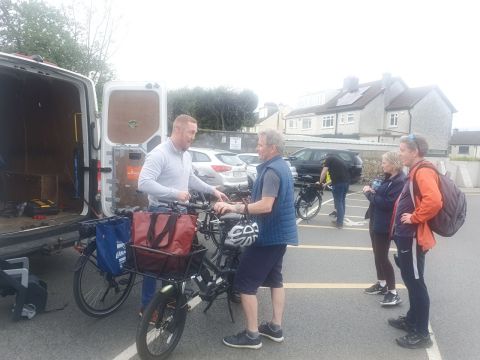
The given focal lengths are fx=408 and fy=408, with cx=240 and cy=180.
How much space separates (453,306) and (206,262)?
3025 mm

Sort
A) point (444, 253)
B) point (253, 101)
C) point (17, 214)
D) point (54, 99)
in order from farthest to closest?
point (253, 101) → point (444, 253) → point (54, 99) → point (17, 214)

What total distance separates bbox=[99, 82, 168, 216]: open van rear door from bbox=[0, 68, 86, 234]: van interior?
1.22 feet

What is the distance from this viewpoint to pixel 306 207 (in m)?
10.1

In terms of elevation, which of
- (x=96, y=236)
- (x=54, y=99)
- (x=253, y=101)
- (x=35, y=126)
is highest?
(x=253, y=101)

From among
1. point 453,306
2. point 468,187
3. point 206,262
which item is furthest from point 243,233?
point 468,187

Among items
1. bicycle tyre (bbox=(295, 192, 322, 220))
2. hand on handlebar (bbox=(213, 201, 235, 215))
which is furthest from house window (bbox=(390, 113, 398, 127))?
hand on handlebar (bbox=(213, 201, 235, 215))

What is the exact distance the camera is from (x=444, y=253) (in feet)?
23.5

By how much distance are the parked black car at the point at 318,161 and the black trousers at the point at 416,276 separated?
43.6 ft

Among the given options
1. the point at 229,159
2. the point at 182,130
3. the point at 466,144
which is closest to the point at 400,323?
the point at 182,130

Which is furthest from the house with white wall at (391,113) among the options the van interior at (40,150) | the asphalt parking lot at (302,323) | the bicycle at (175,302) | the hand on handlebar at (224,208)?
the hand on handlebar at (224,208)

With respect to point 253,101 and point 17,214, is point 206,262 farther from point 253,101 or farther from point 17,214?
point 253,101

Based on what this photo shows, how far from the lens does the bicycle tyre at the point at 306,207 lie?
9906 mm

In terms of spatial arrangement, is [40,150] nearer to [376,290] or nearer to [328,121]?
[376,290]

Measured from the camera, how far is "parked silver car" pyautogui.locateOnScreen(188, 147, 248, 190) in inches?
471
